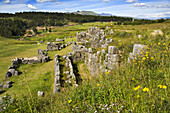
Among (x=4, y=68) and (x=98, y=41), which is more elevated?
(x=98, y=41)

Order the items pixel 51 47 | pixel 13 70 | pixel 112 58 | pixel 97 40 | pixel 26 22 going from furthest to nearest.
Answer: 1. pixel 26 22
2. pixel 51 47
3. pixel 97 40
4. pixel 13 70
5. pixel 112 58

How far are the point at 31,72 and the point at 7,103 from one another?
1401 cm

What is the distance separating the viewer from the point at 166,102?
2598mm

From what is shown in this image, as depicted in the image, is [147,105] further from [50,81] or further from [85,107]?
[50,81]

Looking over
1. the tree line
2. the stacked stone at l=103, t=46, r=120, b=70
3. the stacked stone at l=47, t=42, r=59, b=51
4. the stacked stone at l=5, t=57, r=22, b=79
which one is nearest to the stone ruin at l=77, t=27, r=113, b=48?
the stacked stone at l=103, t=46, r=120, b=70

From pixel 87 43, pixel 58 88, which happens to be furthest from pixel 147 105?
pixel 87 43

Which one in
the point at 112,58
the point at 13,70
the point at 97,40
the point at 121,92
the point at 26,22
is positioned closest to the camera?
the point at 121,92

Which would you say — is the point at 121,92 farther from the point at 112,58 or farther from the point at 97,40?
the point at 97,40

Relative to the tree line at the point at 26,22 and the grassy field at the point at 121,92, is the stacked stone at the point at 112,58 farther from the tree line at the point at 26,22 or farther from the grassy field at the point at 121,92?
the tree line at the point at 26,22

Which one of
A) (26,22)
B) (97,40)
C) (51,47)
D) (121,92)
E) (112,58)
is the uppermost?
(26,22)

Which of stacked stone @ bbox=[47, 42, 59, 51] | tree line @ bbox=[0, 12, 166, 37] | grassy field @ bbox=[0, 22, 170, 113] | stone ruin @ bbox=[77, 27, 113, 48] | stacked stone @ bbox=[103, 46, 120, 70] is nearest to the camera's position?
grassy field @ bbox=[0, 22, 170, 113]

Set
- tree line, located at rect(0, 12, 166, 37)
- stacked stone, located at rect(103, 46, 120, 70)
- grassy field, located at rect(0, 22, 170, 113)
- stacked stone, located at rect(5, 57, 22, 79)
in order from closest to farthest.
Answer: grassy field, located at rect(0, 22, 170, 113)
stacked stone, located at rect(103, 46, 120, 70)
stacked stone, located at rect(5, 57, 22, 79)
tree line, located at rect(0, 12, 166, 37)

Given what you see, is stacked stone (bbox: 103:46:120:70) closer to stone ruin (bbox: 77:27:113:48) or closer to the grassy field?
the grassy field

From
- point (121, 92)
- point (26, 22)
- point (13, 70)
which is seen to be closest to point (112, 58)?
point (121, 92)
